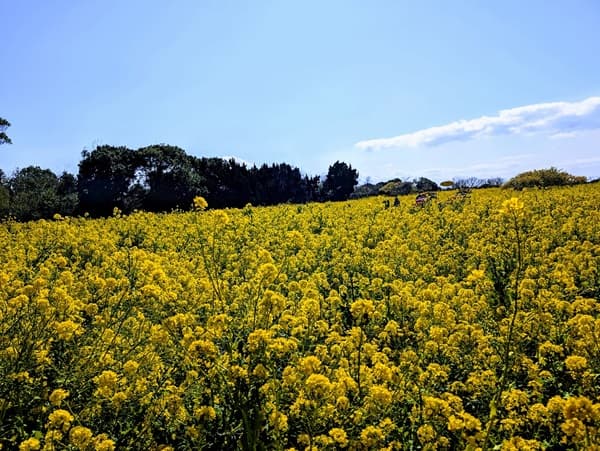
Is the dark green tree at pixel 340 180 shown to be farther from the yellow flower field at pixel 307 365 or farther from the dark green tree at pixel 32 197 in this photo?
the yellow flower field at pixel 307 365

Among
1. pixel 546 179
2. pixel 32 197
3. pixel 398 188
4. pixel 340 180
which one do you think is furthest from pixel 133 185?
pixel 546 179

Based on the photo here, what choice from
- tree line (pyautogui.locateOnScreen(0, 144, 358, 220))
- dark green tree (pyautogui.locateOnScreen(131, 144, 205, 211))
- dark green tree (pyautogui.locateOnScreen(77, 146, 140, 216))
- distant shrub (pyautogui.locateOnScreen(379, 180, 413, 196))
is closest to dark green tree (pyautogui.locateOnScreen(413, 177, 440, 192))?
distant shrub (pyautogui.locateOnScreen(379, 180, 413, 196))

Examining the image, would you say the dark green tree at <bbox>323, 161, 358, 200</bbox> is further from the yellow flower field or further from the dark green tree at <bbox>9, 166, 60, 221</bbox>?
the yellow flower field

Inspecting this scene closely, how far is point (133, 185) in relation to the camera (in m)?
36.9

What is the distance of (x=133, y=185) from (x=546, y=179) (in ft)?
94.5

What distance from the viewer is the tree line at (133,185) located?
3422 centimetres

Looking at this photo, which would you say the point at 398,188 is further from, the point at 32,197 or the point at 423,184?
the point at 32,197

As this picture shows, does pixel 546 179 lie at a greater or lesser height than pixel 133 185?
lesser

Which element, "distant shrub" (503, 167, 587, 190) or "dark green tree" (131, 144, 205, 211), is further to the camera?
"dark green tree" (131, 144, 205, 211)

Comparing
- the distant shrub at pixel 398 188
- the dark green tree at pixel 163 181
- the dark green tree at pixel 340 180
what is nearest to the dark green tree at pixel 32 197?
the dark green tree at pixel 163 181

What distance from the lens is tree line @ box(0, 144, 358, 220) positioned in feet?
112

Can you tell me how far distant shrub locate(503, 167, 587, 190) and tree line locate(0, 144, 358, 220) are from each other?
1497 cm

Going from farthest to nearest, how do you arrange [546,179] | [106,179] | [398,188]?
1. [398,188]
2. [106,179]
3. [546,179]

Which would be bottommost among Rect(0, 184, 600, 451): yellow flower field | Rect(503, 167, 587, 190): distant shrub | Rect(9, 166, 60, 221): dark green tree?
Rect(0, 184, 600, 451): yellow flower field
